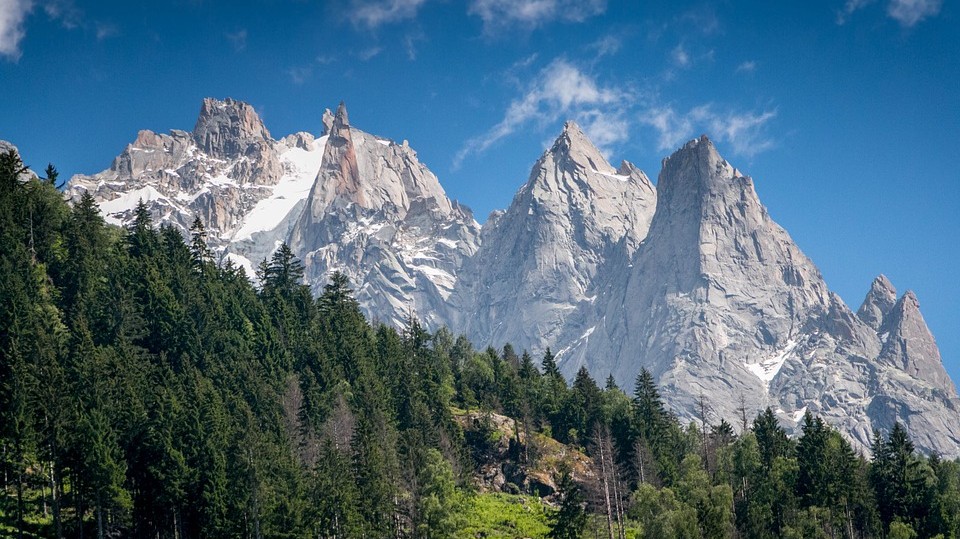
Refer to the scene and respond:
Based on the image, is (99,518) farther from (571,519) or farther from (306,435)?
(571,519)

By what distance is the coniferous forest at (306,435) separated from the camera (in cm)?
7044

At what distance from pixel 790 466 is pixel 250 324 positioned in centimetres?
6103

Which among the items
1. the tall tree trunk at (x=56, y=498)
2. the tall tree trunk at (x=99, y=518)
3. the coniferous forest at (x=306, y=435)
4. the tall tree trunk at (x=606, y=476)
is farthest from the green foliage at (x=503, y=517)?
the tall tree trunk at (x=56, y=498)

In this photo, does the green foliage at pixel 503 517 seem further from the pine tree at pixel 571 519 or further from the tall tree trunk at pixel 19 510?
the tall tree trunk at pixel 19 510

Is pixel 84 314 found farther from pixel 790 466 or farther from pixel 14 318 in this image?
pixel 790 466

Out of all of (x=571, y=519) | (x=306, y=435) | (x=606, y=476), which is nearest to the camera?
(x=571, y=519)

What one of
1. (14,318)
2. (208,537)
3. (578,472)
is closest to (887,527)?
(578,472)

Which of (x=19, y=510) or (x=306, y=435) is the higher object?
(x=306, y=435)

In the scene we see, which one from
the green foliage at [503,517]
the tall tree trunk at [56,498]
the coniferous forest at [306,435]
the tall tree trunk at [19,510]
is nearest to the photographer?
the tall tree trunk at [19,510]

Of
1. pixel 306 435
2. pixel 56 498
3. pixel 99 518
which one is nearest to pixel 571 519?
pixel 306 435

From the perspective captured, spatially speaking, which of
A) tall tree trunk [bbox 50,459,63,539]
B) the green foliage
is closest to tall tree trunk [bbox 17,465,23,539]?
tall tree trunk [bbox 50,459,63,539]

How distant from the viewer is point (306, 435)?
321ft

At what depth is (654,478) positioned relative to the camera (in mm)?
101250

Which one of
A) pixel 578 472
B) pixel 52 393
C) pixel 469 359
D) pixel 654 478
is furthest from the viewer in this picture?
pixel 469 359
